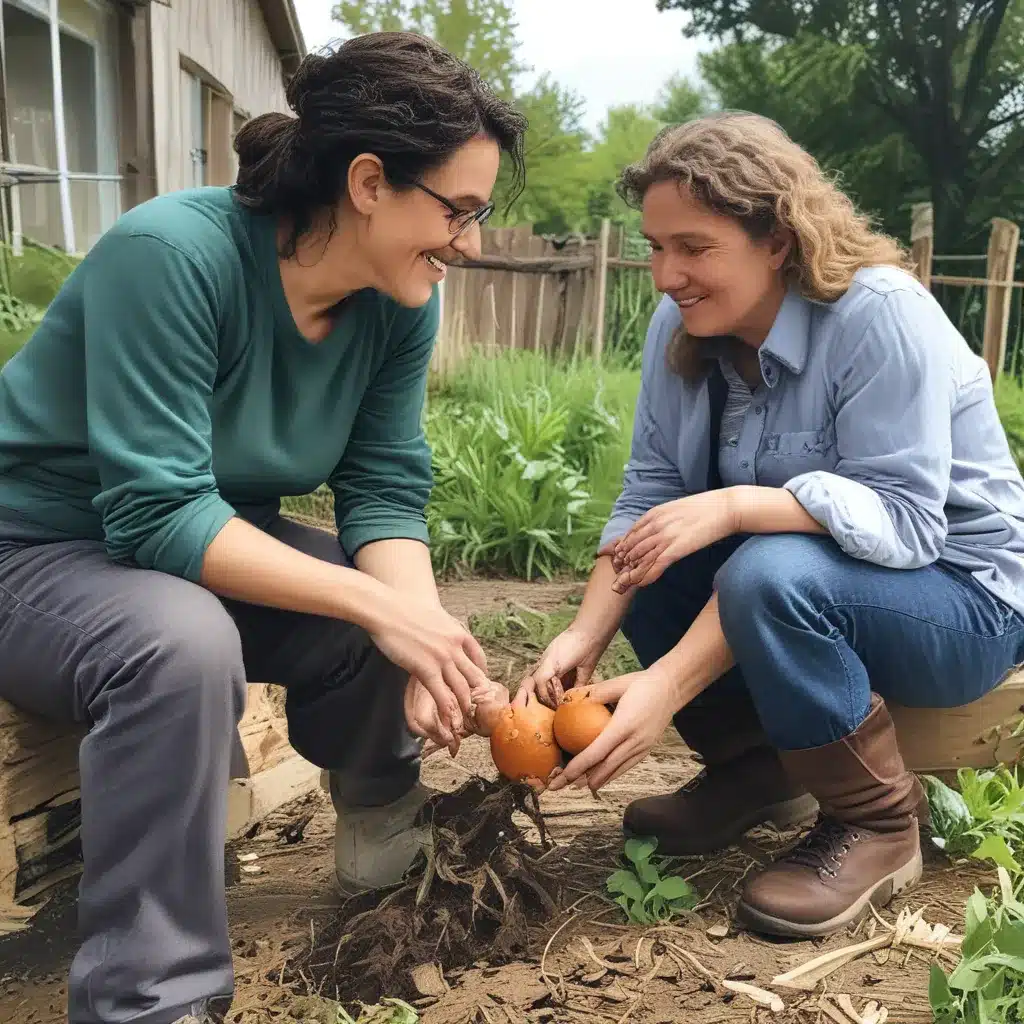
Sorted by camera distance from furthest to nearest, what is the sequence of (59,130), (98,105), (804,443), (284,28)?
(284,28)
(98,105)
(59,130)
(804,443)

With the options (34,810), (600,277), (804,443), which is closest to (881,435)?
(804,443)

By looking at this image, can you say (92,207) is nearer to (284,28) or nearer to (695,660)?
(695,660)

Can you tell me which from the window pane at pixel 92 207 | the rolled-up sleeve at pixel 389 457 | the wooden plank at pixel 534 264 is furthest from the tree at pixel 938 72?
the rolled-up sleeve at pixel 389 457

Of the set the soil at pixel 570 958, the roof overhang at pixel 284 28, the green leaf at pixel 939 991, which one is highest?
the roof overhang at pixel 284 28

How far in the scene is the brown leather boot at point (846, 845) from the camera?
223cm

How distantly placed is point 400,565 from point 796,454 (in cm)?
87

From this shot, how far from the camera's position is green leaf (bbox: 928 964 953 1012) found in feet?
5.90

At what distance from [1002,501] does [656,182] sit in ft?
3.27

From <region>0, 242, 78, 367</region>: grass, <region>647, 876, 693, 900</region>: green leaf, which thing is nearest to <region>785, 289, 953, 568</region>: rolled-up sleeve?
<region>647, 876, 693, 900</region>: green leaf

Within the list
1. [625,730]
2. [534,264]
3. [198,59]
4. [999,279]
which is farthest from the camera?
[534,264]

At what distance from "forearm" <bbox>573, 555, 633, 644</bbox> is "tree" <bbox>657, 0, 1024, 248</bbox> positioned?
2068cm

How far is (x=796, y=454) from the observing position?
2.42 metres

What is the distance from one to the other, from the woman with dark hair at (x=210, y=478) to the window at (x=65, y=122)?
2503 mm

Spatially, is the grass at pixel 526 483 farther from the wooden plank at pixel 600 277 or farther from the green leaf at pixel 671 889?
the wooden plank at pixel 600 277
